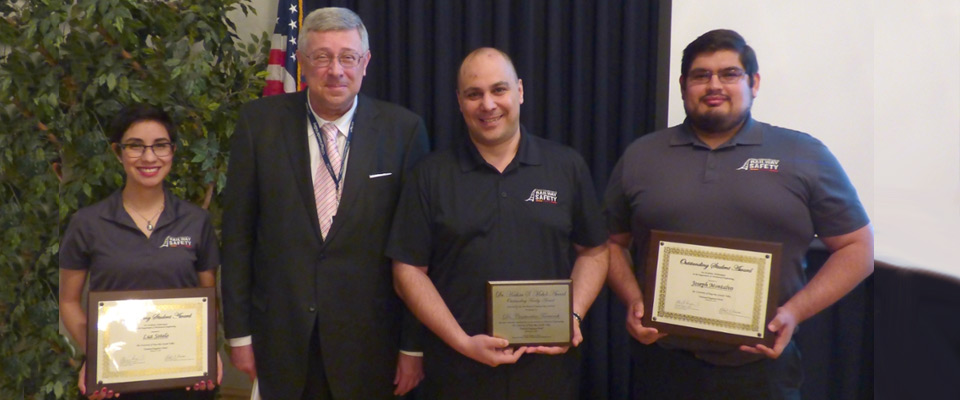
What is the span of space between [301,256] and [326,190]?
9.3 inches

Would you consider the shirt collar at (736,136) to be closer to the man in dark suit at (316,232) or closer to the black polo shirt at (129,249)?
the man in dark suit at (316,232)

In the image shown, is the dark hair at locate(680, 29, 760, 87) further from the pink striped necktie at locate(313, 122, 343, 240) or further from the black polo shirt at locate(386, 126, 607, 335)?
the pink striped necktie at locate(313, 122, 343, 240)

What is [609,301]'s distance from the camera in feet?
10.8

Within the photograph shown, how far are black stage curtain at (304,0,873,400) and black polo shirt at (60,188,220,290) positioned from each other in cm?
124

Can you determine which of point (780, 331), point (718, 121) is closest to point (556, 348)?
point (780, 331)

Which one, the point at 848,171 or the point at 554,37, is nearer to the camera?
the point at 848,171

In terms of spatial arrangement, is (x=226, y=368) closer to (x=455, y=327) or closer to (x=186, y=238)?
(x=186, y=238)

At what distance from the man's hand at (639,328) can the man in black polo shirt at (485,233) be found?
165 millimetres

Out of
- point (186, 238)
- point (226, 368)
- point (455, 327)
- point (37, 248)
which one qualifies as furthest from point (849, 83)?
point (37, 248)

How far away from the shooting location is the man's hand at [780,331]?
6.91 ft

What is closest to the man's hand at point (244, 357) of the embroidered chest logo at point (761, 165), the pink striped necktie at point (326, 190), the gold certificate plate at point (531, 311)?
the pink striped necktie at point (326, 190)

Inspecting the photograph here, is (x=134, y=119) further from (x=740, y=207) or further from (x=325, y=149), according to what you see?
(x=740, y=207)

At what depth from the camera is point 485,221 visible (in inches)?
90.9

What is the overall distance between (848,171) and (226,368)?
3331mm
